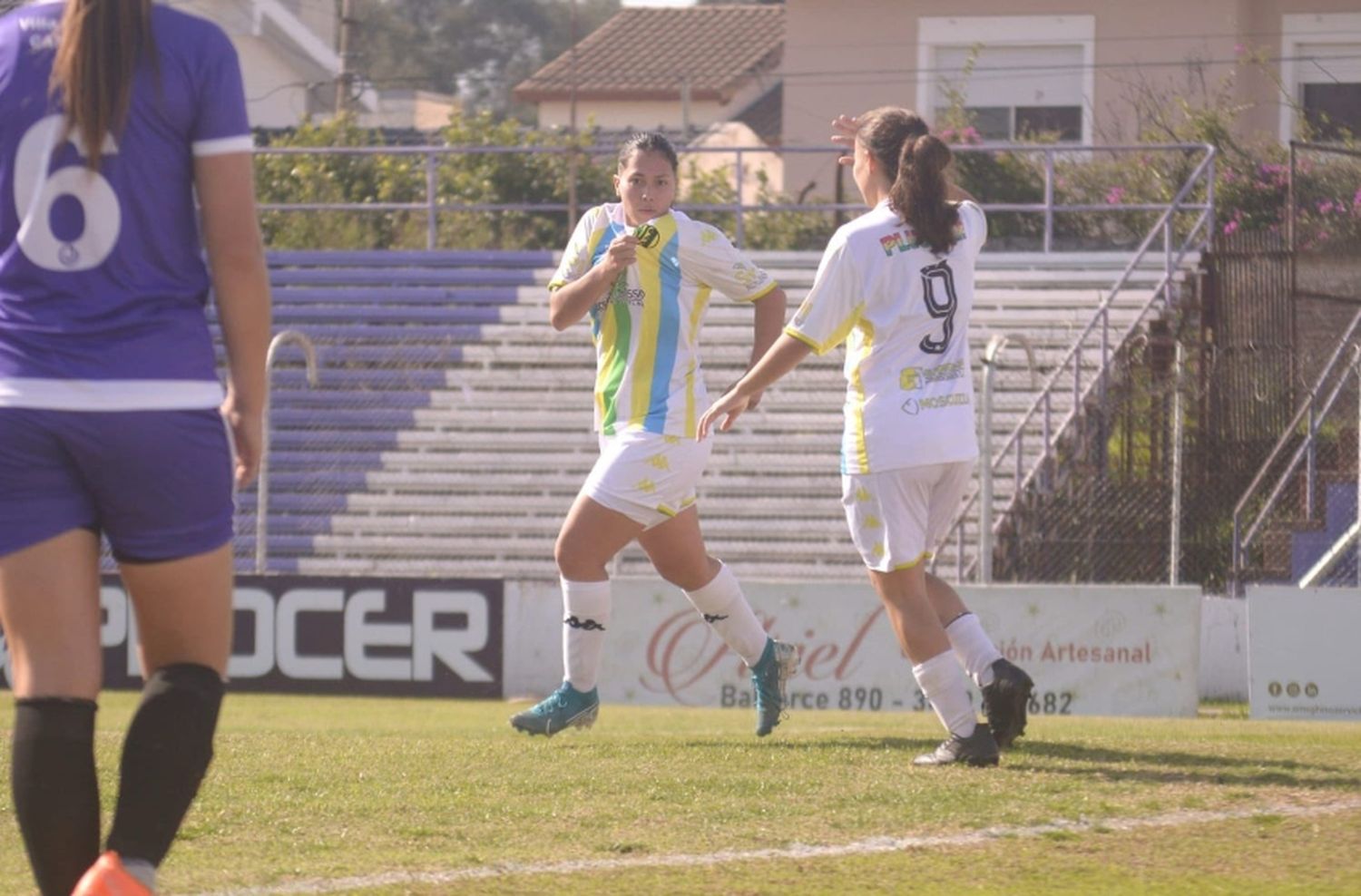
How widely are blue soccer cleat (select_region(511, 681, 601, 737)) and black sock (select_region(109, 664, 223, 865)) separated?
3.51 m

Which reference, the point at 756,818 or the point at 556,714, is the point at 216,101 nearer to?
the point at 756,818

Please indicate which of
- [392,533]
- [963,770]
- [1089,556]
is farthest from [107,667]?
[963,770]

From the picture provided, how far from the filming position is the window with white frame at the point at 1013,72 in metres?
23.5

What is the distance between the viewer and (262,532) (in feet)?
47.1

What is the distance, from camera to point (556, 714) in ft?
23.0

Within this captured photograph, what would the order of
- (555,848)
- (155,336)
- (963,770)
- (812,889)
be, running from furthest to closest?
1. (963,770)
2. (555,848)
3. (812,889)
4. (155,336)

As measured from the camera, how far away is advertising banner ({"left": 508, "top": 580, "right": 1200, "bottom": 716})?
12.1 meters

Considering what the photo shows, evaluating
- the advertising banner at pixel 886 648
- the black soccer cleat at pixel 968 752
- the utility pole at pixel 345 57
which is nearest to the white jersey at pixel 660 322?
the black soccer cleat at pixel 968 752

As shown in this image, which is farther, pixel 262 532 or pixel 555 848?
pixel 262 532

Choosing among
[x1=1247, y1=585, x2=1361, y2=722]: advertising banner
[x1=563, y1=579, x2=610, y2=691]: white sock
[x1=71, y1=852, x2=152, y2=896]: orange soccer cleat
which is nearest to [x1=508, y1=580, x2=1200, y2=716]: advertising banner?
[x1=1247, y1=585, x2=1361, y2=722]: advertising banner

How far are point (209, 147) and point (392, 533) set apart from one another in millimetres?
14538

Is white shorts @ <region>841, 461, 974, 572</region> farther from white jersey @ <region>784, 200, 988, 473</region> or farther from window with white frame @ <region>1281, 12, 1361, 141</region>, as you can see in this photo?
window with white frame @ <region>1281, 12, 1361, 141</region>

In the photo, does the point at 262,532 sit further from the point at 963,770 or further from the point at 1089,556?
the point at 963,770

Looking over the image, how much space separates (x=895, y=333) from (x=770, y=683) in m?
1.61
